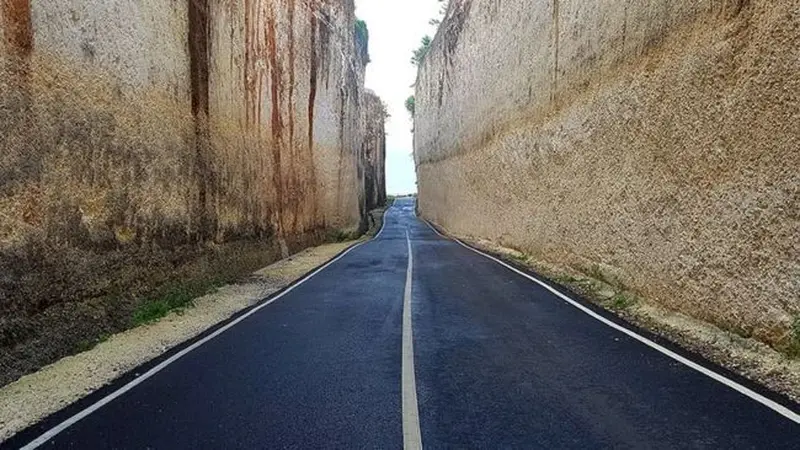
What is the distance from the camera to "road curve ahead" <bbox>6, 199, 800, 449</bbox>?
4879mm

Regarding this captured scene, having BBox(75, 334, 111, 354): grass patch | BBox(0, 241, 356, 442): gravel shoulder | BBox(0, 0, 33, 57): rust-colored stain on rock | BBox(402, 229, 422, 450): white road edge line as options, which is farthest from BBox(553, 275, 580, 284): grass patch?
BBox(0, 0, 33, 57): rust-colored stain on rock

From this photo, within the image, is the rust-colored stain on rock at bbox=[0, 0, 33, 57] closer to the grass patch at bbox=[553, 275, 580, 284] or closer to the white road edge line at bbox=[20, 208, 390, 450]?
the white road edge line at bbox=[20, 208, 390, 450]

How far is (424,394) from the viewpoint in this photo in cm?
596

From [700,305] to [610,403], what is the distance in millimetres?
4467

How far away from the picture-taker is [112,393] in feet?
20.4

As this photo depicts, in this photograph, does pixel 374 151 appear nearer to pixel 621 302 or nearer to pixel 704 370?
pixel 621 302

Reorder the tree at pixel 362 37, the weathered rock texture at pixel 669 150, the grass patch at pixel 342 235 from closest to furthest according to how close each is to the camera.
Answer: the weathered rock texture at pixel 669 150
the grass patch at pixel 342 235
the tree at pixel 362 37

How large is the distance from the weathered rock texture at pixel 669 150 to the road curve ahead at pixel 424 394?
5.79ft

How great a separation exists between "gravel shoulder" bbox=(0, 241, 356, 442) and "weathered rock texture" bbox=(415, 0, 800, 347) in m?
7.88

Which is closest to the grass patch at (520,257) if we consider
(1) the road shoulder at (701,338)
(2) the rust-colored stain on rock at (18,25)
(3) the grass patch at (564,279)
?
(3) the grass patch at (564,279)

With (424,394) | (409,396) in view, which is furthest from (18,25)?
(424,394)

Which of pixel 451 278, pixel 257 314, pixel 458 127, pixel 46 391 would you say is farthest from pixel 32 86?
pixel 458 127

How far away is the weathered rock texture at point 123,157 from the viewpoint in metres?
7.09

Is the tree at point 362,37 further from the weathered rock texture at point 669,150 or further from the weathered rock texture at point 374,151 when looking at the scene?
the weathered rock texture at point 669,150
